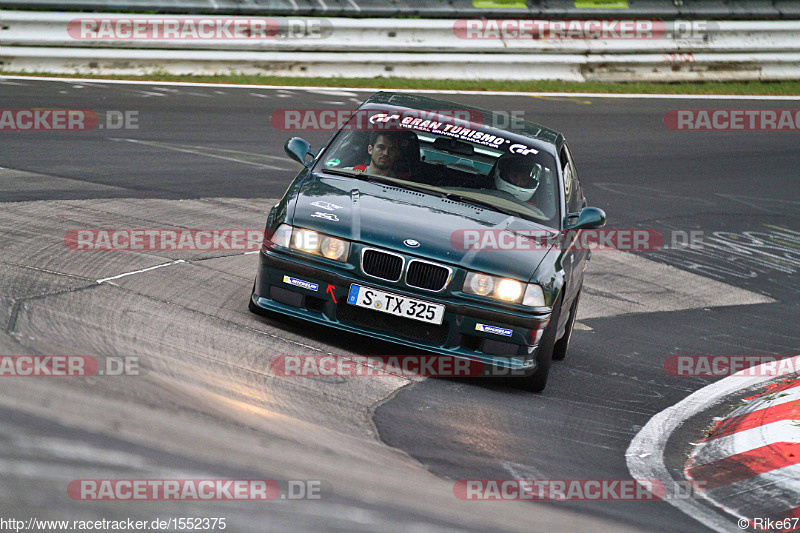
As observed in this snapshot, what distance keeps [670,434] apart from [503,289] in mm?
1271

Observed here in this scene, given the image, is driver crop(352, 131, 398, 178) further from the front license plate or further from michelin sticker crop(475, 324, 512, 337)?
michelin sticker crop(475, 324, 512, 337)

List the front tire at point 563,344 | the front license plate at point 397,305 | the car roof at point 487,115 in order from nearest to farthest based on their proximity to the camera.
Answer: the front license plate at point 397,305 < the front tire at point 563,344 < the car roof at point 487,115

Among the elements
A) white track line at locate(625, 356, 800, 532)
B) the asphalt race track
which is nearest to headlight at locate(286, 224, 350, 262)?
the asphalt race track

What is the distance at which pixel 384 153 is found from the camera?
285 inches

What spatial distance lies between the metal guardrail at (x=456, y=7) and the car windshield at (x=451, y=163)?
1020 cm

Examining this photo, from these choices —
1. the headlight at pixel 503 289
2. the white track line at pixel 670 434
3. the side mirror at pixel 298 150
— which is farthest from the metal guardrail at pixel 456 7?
the headlight at pixel 503 289

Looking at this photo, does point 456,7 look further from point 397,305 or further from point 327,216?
point 397,305

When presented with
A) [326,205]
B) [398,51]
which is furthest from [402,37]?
[326,205]

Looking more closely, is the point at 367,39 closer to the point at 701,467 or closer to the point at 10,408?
the point at 701,467

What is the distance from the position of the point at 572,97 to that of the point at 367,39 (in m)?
3.95

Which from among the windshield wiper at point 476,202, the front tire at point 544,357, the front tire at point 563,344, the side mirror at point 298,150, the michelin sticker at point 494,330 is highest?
the side mirror at point 298,150

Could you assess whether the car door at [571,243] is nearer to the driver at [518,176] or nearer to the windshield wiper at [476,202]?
the driver at [518,176]

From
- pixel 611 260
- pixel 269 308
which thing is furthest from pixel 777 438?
pixel 611 260

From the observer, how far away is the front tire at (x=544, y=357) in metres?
6.39
